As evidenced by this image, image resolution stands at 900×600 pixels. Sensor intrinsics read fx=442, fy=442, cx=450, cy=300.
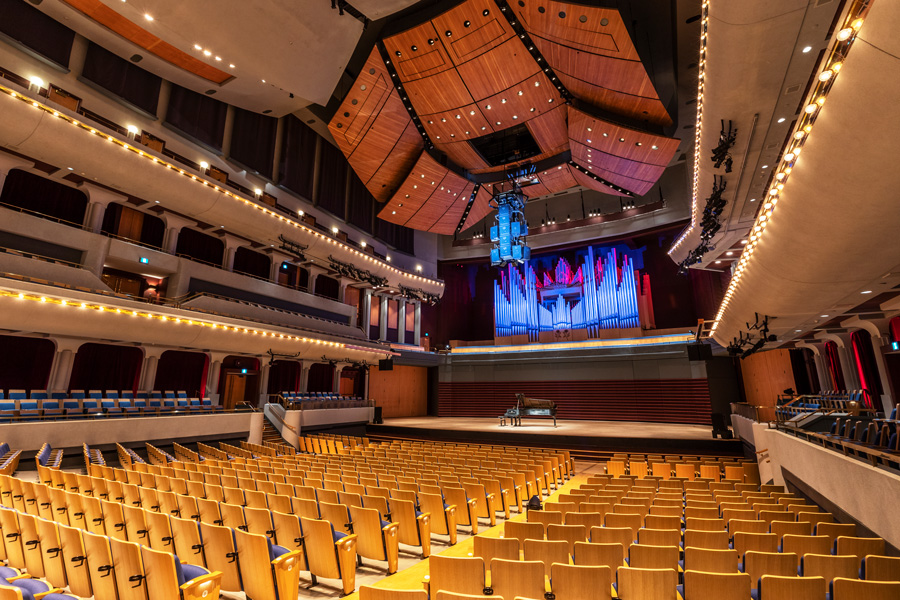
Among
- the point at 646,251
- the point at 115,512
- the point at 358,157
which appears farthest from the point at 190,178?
the point at 646,251

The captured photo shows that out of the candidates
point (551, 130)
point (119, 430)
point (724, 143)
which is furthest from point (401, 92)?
point (119, 430)

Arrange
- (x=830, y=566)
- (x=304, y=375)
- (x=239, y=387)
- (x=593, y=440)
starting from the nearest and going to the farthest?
(x=830, y=566) → (x=593, y=440) → (x=239, y=387) → (x=304, y=375)

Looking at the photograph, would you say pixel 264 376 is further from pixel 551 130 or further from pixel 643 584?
pixel 643 584

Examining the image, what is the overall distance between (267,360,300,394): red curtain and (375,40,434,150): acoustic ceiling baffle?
9812 mm

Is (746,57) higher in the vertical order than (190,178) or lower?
lower

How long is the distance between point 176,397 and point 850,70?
14.9m

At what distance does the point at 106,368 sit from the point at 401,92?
11.6 m

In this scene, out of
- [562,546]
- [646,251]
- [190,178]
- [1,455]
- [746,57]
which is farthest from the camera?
[646,251]

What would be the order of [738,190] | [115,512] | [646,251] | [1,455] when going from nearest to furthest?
[115,512] → [1,455] → [738,190] → [646,251]

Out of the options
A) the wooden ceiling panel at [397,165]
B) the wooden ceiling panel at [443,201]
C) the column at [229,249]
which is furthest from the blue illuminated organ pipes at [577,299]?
the column at [229,249]

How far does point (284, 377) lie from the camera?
55.9ft

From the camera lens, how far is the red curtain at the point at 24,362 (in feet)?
33.9

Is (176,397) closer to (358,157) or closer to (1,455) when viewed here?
(1,455)

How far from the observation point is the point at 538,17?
10.2 m
